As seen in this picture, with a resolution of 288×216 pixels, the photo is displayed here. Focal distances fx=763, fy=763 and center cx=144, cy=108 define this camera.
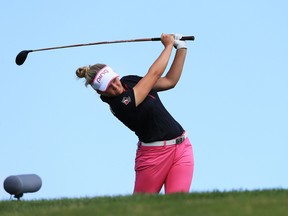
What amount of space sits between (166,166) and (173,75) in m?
1.23

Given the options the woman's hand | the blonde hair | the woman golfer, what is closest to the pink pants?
the woman golfer

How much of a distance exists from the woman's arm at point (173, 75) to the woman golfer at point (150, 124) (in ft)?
0.34

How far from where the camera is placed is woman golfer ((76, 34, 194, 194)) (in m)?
9.34

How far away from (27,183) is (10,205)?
6.63 feet

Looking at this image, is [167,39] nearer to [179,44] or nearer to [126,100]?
[179,44]

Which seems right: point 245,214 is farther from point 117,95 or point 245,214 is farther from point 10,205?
point 10,205

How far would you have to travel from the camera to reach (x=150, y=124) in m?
9.47

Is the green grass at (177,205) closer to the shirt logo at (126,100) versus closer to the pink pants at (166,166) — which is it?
the pink pants at (166,166)

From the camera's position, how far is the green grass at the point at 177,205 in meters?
7.46

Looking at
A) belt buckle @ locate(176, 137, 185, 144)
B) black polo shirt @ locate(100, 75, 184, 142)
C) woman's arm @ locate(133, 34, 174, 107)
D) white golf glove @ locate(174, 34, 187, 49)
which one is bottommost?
belt buckle @ locate(176, 137, 185, 144)

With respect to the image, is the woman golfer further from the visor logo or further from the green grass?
the green grass

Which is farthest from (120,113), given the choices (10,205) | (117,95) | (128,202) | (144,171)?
(10,205)

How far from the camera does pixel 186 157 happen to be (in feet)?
31.5

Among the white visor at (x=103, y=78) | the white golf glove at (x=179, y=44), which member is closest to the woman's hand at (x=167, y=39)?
the white golf glove at (x=179, y=44)
